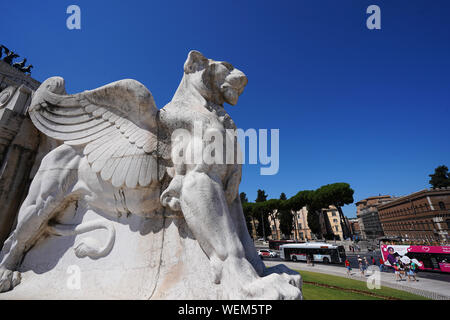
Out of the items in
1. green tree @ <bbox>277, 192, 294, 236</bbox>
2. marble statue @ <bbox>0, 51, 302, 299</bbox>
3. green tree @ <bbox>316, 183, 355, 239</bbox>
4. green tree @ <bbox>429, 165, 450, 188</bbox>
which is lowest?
marble statue @ <bbox>0, 51, 302, 299</bbox>

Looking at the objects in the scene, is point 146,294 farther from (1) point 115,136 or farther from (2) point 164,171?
(1) point 115,136

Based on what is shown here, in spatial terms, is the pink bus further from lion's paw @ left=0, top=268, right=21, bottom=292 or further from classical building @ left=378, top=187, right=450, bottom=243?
classical building @ left=378, top=187, right=450, bottom=243

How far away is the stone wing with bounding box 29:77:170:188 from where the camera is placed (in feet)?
7.54

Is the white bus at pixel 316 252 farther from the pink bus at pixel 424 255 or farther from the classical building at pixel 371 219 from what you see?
the classical building at pixel 371 219

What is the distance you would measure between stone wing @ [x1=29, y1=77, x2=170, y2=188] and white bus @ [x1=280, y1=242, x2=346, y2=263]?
2299 cm

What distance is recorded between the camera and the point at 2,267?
221 centimetres

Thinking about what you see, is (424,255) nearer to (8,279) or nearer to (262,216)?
(8,279)

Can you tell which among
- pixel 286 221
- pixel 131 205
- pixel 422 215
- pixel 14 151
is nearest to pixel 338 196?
pixel 286 221

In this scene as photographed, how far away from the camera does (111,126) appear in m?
2.57

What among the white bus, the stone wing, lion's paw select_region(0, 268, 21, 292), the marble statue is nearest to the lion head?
the marble statue

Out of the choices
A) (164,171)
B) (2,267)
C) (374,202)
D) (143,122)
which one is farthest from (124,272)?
(374,202)

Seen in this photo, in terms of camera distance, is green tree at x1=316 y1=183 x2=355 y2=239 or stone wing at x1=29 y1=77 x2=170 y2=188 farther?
green tree at x1=316 y1=183 x2=355 y2=239

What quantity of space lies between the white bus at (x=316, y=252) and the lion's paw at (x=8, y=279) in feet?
76.5
